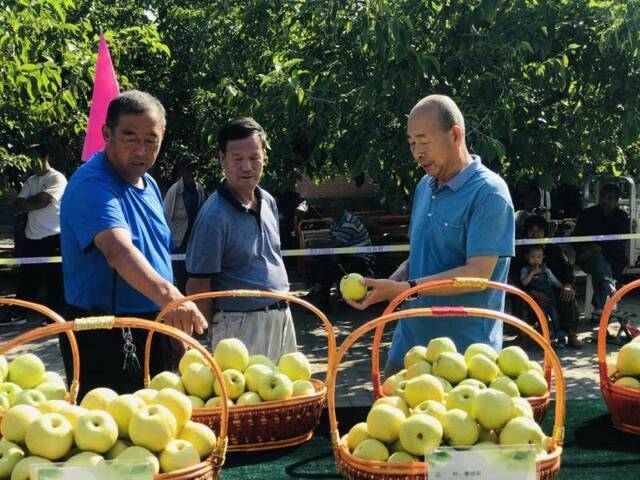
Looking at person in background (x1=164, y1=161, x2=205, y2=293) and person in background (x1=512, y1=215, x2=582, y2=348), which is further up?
person in background (x1=164, y1=161, x2=205, y2=293)

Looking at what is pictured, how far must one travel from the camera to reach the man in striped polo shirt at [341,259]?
944 cm

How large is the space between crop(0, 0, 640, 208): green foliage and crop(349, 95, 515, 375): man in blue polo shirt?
9.49ft

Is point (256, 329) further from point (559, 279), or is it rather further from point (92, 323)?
point (559, 279)

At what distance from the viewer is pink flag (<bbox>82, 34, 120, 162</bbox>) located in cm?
586

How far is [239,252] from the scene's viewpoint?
3.61 meters

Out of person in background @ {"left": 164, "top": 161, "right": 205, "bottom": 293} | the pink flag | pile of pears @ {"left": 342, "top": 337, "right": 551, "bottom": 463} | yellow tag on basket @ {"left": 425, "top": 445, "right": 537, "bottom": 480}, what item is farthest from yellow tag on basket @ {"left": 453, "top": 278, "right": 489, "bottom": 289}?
person in background @ {"left": 164, "top": 161, "right": 205, "bottom": 293}

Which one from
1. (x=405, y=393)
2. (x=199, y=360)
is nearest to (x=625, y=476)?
(x=405, y=393)

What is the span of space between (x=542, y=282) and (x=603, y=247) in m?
1.25

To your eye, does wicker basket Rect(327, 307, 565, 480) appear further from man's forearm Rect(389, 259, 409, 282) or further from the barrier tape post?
the barrier tape post

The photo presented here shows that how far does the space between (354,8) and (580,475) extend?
504 centimetres

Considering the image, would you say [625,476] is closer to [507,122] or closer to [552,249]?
[507,122]

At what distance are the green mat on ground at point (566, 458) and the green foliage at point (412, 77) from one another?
11.2 ft

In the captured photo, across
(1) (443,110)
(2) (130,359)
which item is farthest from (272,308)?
(1) (443,110)

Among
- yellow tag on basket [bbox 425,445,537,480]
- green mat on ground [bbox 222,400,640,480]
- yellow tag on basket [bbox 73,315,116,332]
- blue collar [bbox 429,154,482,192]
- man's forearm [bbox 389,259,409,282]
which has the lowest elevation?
green mat on ground [bbox 222,400,640,480]
